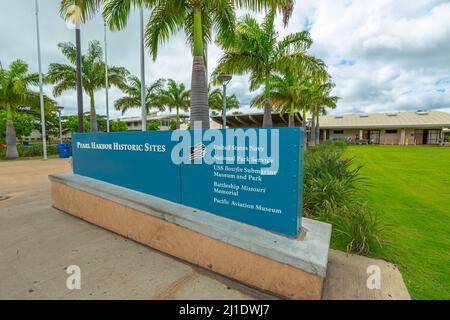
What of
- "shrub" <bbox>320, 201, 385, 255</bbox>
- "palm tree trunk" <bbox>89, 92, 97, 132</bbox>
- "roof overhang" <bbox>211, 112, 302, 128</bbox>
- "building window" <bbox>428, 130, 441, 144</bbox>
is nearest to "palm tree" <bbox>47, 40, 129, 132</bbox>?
"palm tree trunk" <bbox>89, 92, 97, 132</bbox>

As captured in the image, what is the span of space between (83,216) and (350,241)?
5397 millimetres

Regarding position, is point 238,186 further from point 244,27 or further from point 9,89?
point 9,89

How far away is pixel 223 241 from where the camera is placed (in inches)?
117

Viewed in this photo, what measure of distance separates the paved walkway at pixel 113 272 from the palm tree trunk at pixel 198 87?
3420 mm

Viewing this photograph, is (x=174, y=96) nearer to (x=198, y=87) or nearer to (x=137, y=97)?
(x=137, y=97)

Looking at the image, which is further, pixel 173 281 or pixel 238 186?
pixel 238 186

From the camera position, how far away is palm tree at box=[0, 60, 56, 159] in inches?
672

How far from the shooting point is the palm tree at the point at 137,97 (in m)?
25.0

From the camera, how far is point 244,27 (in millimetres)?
11016

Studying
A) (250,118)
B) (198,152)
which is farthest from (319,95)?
(198,152)

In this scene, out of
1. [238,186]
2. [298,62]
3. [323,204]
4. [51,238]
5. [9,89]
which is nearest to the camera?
[238,186]

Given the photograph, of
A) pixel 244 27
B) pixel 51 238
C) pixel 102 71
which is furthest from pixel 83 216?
pixel 102 71
